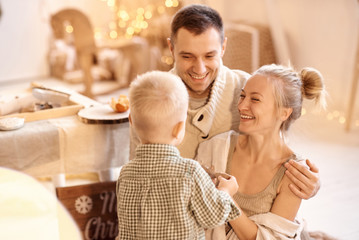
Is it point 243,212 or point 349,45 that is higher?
point 349,45

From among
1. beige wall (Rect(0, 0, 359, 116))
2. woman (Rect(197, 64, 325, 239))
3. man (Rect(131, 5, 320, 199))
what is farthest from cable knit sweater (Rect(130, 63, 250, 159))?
beige wall (Rect(0, 0, 359, 116))

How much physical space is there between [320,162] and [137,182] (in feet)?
7.61

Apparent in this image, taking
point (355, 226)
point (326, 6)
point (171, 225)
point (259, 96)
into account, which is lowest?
point (355, 226)

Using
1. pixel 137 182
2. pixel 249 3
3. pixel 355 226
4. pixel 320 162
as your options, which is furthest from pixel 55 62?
pixel 137 182

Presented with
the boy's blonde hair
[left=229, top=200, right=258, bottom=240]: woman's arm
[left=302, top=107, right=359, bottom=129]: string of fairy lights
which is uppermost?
the boy's blonde hair

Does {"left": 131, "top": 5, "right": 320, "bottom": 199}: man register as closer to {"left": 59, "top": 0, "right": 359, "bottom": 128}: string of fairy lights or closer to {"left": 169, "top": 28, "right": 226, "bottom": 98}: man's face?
{"left": 169, "top": 28, "right": 226, "bottom": 98}: man's face

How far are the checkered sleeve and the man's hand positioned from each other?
356mm

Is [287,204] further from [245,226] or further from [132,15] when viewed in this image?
[132,15]

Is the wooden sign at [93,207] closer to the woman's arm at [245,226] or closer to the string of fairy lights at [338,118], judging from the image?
the woman's arm at [245,226]

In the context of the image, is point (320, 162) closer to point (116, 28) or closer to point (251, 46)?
point (251, 46)

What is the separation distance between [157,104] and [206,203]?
0.29m

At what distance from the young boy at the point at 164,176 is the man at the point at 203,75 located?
1.85 ft

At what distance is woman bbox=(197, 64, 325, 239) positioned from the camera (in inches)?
56.9

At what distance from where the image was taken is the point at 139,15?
5.98 meters
